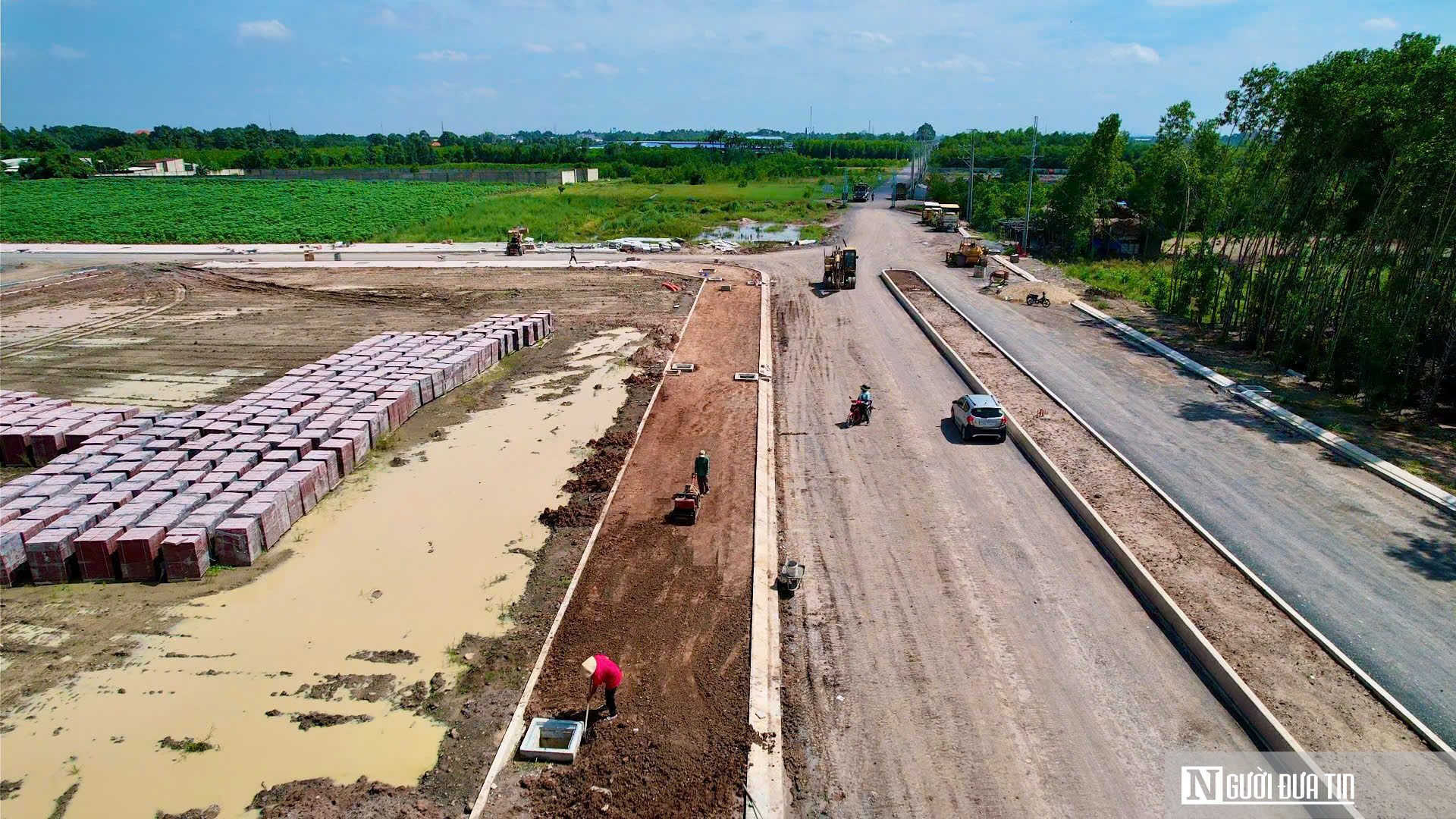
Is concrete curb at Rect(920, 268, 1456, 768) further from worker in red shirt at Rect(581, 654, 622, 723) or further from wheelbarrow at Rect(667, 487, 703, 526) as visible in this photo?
worker in red shirt at Rect(581, 654, 622, 723)

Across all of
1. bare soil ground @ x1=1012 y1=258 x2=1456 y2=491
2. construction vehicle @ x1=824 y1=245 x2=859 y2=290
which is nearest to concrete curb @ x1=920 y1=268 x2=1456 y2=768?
bare soil ground @ x1=1012 y1=258 x2=1456 y2=491

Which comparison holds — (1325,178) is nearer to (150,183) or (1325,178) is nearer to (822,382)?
(822,382)

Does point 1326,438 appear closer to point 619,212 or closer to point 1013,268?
point 1013,268

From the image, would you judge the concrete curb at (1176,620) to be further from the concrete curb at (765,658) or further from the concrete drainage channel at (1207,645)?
the concrete curb at (765,658)

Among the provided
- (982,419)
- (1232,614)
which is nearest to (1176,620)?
(1232,614)

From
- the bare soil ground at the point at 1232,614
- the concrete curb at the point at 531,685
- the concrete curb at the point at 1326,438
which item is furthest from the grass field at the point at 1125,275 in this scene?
the concrete curb at the point at 531,685
